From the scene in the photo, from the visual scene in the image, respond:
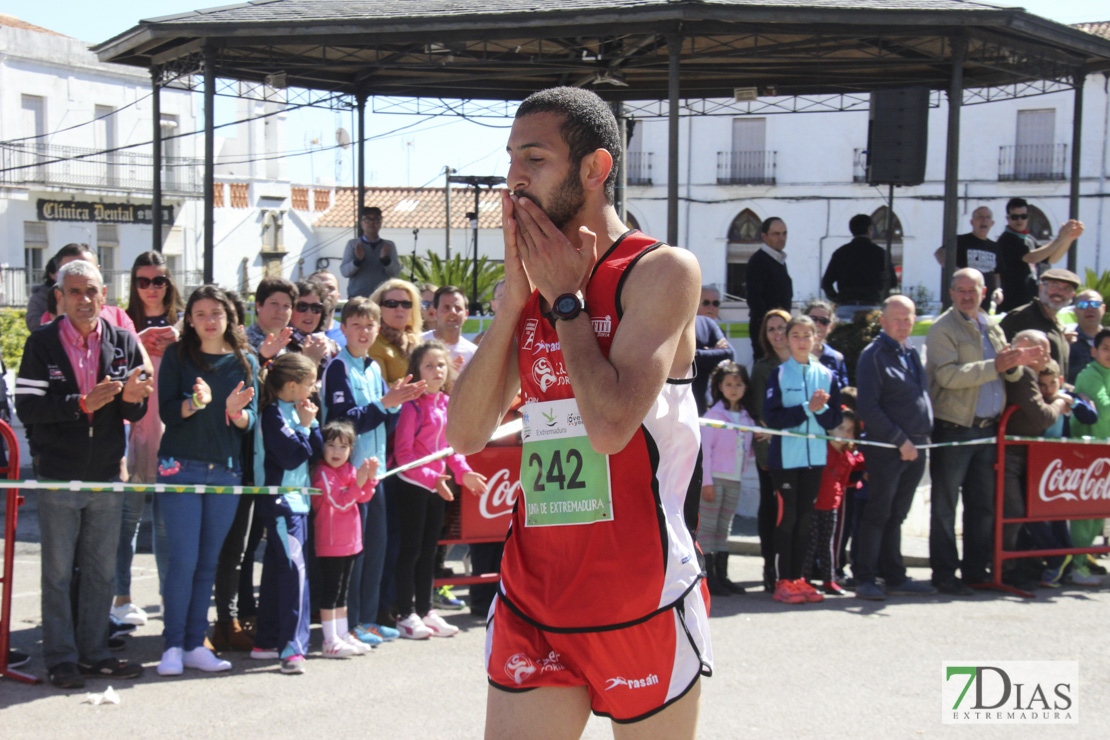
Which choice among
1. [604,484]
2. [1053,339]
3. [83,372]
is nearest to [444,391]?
[83,372]

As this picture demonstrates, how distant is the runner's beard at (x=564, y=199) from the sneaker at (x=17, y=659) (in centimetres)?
442

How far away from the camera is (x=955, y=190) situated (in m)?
11.9

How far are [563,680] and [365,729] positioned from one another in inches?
100

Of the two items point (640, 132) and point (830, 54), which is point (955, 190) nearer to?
point (830, 54)

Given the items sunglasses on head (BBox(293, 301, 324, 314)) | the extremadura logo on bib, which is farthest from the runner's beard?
sunglasses on head (BBox(293, 301, 324, 314))

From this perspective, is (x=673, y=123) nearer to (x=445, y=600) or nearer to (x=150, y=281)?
(x=445, y=600)

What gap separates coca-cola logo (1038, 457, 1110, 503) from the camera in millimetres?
8094

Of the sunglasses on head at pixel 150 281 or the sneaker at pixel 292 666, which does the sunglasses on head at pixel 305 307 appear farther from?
the sneaker at pixel 292 666

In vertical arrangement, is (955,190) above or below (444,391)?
above

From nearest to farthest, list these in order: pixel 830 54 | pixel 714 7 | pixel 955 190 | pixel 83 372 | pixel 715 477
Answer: pixel 83 372 < pixel 715 477 < pixel 714 7 < pixel 955 190 < pixel 830 54

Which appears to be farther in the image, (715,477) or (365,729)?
(715,477)

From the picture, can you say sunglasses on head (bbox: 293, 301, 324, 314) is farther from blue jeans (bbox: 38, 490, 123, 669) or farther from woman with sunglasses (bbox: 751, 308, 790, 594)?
woman with sunglasses (bbox: 751, 308, 790, 594)

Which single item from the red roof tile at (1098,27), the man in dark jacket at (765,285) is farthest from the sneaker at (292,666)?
the red roof tile at (1098,27)

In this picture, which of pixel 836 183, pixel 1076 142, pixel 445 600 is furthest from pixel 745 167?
pixel 445 600
